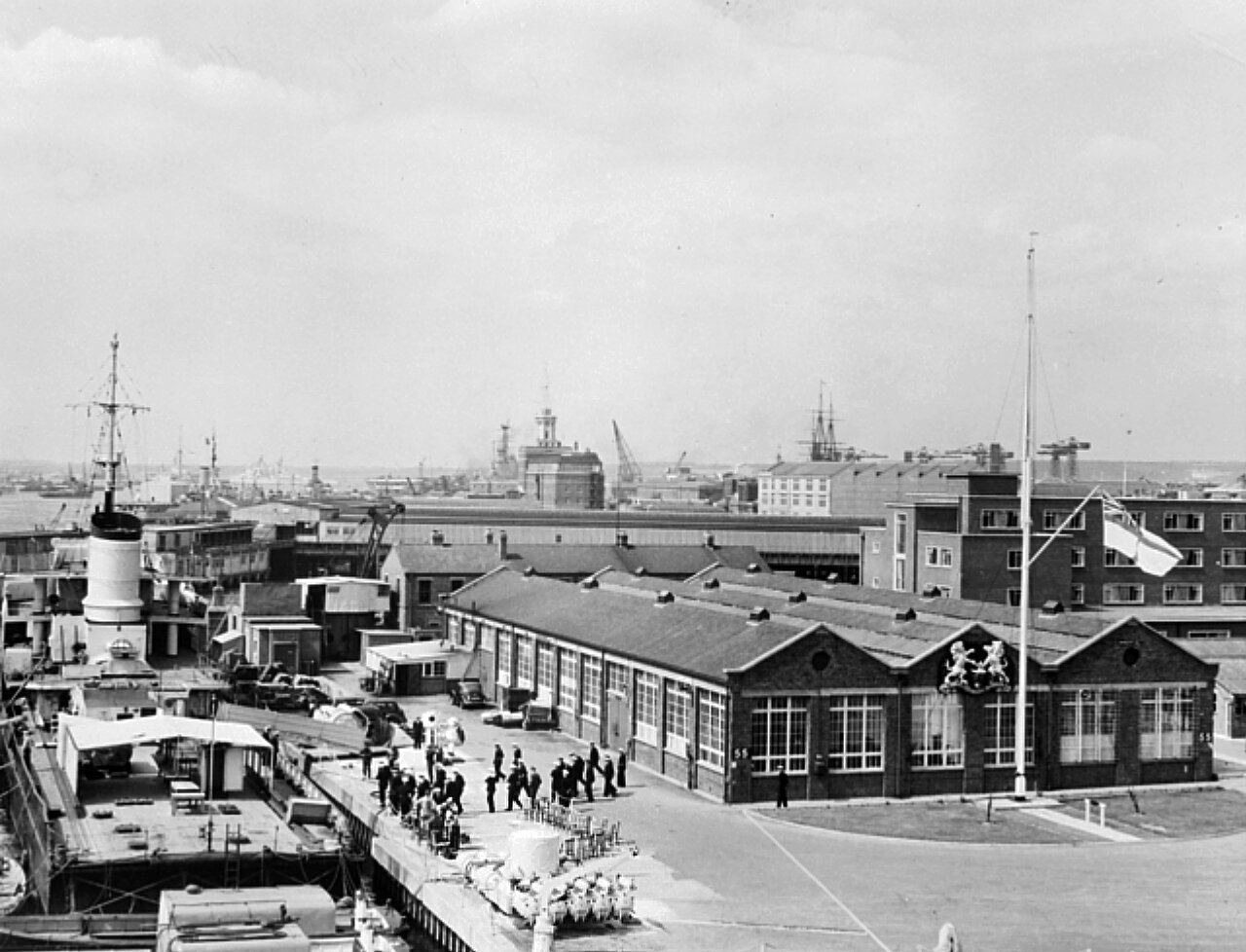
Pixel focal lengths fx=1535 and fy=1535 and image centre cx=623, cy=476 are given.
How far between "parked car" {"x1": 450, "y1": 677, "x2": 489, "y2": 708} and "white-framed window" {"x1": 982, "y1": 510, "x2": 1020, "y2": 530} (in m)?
29.0

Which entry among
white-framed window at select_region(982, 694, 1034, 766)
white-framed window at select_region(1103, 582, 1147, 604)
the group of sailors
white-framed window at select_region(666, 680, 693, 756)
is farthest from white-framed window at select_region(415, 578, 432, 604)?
white-framed window at select_region(982, 694, 1034, 766)

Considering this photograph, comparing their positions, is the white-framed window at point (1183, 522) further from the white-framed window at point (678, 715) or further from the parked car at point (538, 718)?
the white-framed window at point (678, 715)

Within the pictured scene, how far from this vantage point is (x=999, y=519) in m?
75.3

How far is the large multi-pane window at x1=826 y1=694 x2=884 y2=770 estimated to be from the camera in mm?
40188

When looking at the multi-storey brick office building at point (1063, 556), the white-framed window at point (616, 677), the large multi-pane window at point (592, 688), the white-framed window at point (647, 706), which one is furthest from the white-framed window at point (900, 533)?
the white-framed window at point (647, 706)

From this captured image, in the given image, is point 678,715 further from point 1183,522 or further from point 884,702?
point 1183,522

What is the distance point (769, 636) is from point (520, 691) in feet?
49.4

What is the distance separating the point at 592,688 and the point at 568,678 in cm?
241

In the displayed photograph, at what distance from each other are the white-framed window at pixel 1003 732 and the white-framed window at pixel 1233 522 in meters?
43.1

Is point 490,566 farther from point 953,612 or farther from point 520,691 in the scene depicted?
point 953,612

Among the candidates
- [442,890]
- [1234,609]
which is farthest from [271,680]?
[1234,609]

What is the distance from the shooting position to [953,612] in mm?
51531

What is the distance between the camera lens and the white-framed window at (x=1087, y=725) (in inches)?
1676

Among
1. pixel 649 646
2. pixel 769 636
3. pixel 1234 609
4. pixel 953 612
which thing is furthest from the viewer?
pixel 1234 609
